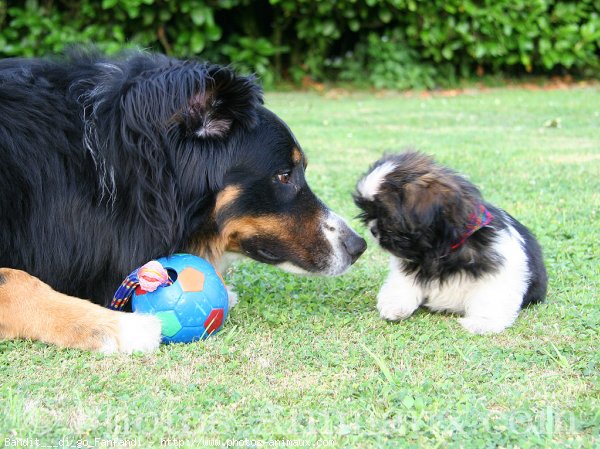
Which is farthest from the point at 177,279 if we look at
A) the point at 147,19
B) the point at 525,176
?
the point at 147,19

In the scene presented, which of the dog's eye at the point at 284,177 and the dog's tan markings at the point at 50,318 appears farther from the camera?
the dog's eye at the point at 284,177

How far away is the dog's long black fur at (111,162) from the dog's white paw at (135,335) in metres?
0.37

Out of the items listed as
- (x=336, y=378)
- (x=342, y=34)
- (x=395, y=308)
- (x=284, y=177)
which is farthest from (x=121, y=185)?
(x=342, y=34)

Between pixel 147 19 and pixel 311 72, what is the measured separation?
3681mm

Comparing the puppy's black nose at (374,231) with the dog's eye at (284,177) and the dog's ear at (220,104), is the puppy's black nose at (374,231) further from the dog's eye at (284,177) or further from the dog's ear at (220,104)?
the dog's ear at (220,104)

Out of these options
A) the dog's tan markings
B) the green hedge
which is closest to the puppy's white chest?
the dog's tan markings

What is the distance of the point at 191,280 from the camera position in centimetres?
352

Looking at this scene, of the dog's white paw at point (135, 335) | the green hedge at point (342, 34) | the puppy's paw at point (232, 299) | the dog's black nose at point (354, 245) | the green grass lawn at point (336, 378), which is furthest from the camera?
the green hedge at point (342, 34)

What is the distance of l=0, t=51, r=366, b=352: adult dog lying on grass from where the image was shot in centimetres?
337

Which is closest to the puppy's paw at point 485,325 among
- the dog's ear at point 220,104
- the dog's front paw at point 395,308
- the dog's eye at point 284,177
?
the dog's front paw at point 395,308

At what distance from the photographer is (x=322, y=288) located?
439cm

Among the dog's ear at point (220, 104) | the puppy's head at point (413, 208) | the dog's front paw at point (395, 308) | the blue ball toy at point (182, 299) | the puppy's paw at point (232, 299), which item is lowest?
the puppy's paw at point (232, 299)

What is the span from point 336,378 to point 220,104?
1.38 meters

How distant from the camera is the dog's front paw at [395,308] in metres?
3.75
